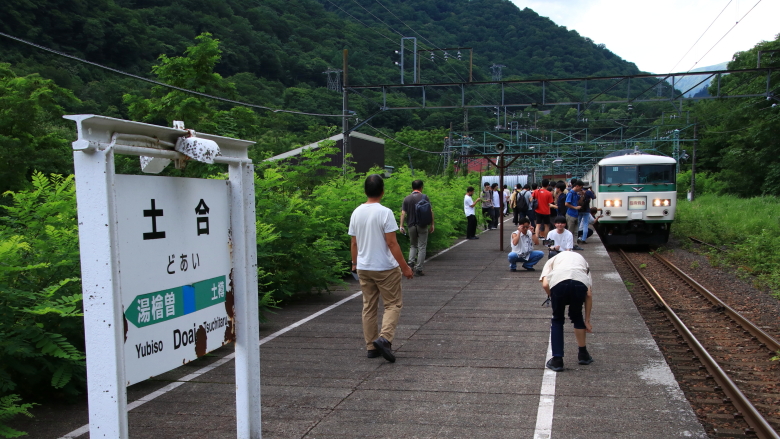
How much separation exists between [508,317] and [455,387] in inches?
132

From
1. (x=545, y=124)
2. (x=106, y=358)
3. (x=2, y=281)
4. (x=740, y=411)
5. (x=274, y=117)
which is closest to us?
(x=106, y=358)

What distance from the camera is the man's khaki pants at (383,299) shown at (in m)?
6.67

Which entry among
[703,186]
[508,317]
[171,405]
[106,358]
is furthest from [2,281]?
[703,186]

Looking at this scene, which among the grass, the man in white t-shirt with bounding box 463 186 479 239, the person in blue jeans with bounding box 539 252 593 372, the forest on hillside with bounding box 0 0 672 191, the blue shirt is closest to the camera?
the person in blue jeans with bounding box 539 252 593 372

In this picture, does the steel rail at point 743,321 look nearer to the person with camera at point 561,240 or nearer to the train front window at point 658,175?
the person with camera at point 561,240

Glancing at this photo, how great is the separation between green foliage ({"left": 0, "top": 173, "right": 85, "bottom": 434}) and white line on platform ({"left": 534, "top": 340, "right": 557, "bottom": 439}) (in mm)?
3440

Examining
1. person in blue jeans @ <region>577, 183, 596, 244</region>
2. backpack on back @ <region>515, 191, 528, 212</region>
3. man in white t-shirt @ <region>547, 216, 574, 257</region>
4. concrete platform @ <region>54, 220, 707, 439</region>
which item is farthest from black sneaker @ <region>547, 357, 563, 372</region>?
backpack on back @ <region>515, 191, 528, 212</region>

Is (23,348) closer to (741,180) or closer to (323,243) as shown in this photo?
(323,243)

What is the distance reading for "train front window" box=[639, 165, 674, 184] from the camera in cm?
2053

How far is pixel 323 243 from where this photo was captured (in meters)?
Answer: 10.3

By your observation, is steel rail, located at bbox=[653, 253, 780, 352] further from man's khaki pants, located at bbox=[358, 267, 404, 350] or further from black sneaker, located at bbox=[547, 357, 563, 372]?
man's khaki pants, located at bbox=[358, 267, 404, 350]

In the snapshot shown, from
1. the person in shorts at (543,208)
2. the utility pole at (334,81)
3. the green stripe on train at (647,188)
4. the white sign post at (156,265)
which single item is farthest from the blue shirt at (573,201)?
the utility pole at (334,81)

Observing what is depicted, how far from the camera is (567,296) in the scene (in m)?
6.20

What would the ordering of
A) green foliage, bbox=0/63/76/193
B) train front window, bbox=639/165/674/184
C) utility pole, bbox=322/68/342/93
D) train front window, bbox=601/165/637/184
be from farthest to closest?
1. utility pole, bbox=322/68/342/93
2. green foliage, bbox=0/63/76/193
3. train front window, bbox=601/165/637/184
4. train front window, bbox=639/165/674/184
